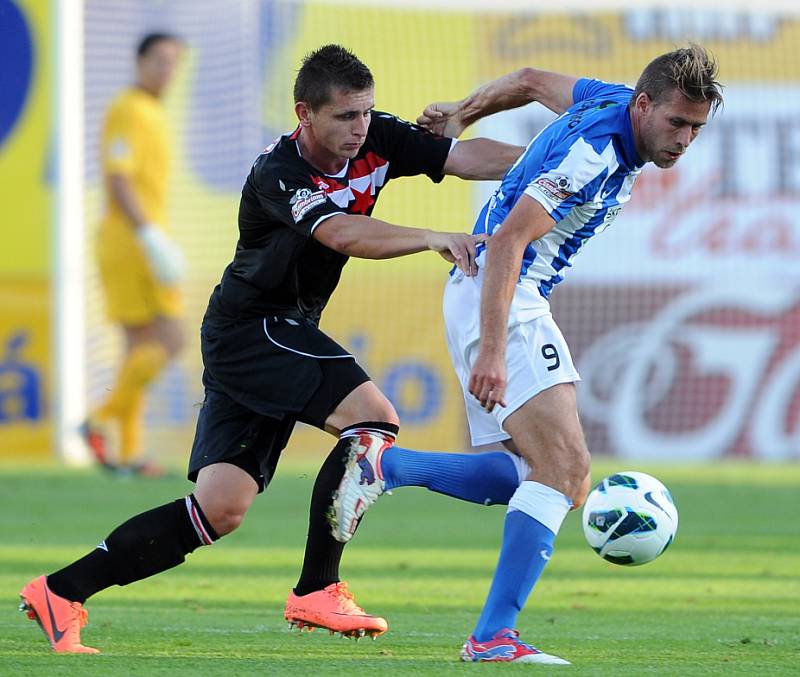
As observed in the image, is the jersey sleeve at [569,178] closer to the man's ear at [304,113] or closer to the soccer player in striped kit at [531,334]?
the soccer player in striped kit at [531,334]

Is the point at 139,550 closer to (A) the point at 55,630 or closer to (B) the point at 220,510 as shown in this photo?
(B) the point at 220,510

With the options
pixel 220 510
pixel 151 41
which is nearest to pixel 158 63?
pixel 151 41

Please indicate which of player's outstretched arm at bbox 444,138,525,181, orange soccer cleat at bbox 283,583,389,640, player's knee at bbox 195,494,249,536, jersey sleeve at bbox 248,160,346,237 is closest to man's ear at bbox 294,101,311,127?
jersey sleeve at bbox 248,160,346,237

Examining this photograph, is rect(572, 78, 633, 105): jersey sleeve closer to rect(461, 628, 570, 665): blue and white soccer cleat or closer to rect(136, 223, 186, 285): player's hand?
rect(461, 628, 570, 665): blue and white soccer cleat

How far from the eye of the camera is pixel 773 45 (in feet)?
57.5

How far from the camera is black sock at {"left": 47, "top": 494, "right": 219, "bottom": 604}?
507 centimetres

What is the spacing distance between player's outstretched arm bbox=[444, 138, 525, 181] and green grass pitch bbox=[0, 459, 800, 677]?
5.22 ft

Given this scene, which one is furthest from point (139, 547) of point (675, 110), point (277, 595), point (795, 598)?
point (795, 598)

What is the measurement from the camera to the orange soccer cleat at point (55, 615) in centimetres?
488

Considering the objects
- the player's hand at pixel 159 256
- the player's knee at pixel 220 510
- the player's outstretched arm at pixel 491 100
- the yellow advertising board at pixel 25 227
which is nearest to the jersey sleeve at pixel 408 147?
the player's outstretched arm at pixel 491 100

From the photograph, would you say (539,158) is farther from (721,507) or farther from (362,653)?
Answer: (721,507)

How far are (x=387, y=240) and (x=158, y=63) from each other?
8.08 metres

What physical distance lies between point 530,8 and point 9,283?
6.39 metres

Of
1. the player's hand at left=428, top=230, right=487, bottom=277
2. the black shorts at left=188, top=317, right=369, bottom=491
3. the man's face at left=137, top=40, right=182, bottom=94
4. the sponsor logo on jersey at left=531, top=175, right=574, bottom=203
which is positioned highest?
the man's face at left=137, top=40, right=182, bottom=94
